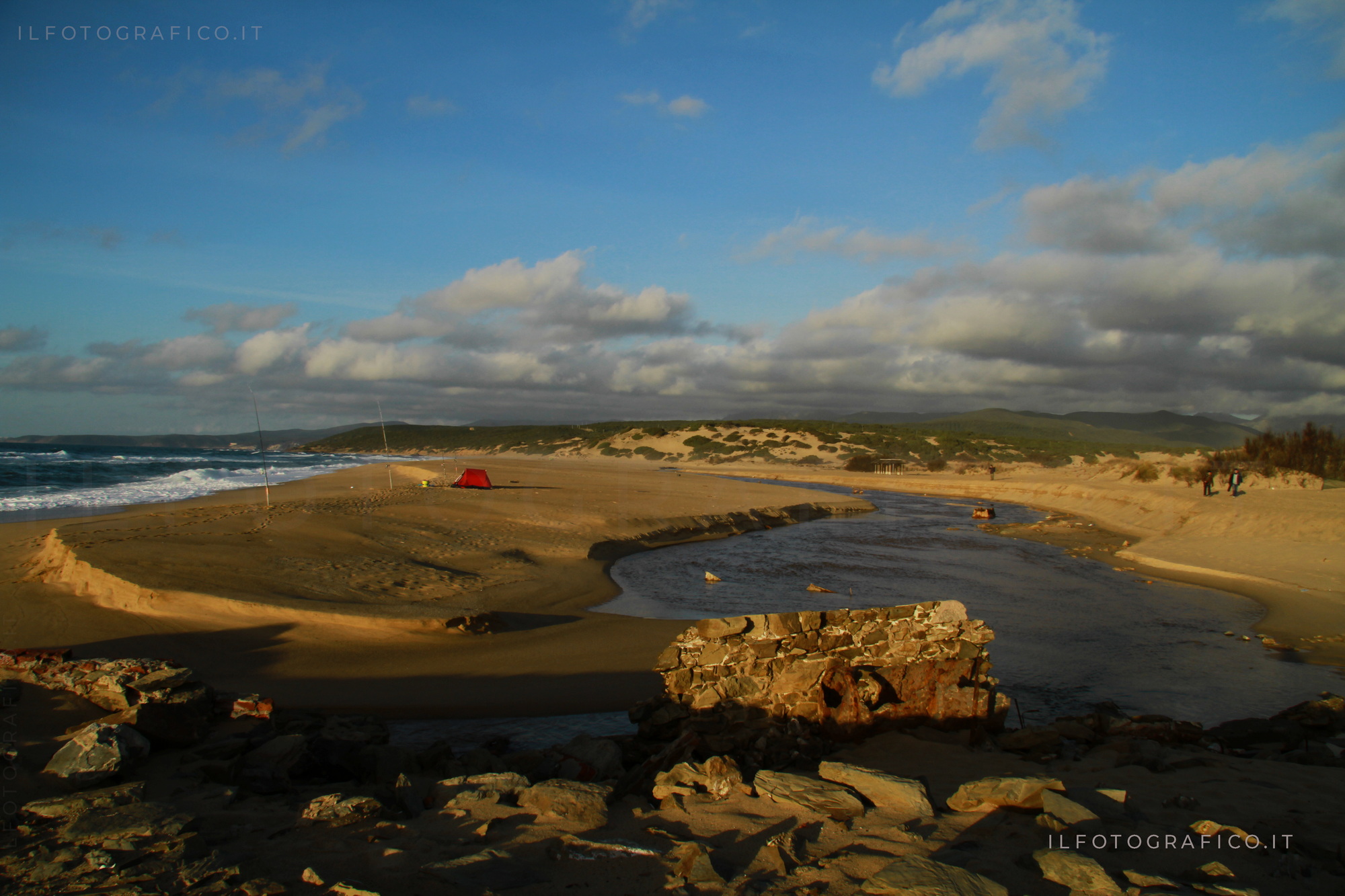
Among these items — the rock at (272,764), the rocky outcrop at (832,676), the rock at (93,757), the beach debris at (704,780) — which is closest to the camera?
the rock at (93,757)

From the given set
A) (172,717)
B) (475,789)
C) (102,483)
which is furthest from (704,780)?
(102,483)

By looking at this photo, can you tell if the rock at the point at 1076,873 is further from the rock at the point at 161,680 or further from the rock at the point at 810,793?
the rock at the point at 161,680

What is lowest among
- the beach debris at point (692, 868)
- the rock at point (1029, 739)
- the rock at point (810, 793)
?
the rock at point (1029, 739)

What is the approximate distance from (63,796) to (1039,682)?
976 centimetres

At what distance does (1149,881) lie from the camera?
128 inches

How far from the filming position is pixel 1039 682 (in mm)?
8719

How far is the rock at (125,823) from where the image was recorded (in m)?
3.58

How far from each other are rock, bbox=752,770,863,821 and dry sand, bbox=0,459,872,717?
3752 millimetres

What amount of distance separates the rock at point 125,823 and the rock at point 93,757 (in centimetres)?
59

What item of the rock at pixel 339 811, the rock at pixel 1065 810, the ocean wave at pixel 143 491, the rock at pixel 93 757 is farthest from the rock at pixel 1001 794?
the ocean wave at pixel 143 491

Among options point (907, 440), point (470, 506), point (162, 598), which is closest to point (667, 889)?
point (162, 598)

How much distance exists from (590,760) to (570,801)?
1.23m

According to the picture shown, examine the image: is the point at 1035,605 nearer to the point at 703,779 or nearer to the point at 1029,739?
the point at 1029,739

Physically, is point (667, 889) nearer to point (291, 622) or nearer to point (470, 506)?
point (291, 622)
